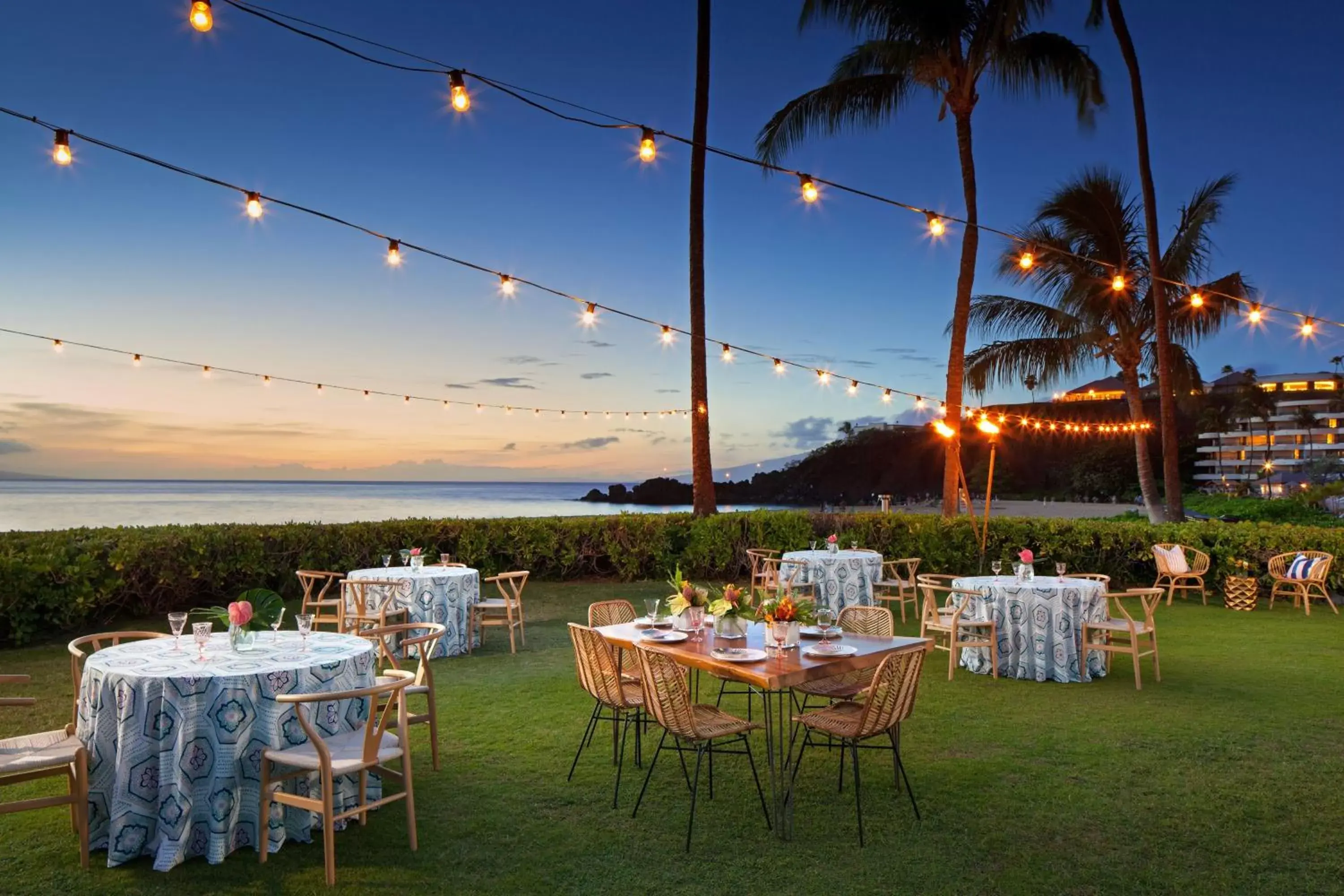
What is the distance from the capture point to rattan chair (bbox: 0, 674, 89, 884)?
331 centimetres

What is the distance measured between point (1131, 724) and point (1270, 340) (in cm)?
2173

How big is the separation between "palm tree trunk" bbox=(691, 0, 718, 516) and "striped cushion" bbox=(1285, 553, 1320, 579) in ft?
24.2

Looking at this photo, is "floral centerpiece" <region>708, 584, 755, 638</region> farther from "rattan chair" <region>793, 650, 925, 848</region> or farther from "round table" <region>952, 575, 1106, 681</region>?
"round table" <region>952, 575, 1106, 681</region>

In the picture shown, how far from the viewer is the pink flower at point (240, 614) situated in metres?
3.98

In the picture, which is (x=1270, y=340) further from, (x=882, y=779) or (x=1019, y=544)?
(x=882, y=779)

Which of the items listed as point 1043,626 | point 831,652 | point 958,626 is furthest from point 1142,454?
point 831,652

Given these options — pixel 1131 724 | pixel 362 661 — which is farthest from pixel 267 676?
pixel 1131 724

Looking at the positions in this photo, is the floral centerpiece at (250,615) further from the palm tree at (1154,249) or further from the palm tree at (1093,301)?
the palm tree at (1093,301)

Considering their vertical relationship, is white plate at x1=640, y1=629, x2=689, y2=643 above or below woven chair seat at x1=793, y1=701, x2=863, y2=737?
above

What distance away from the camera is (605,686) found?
4.55 meters

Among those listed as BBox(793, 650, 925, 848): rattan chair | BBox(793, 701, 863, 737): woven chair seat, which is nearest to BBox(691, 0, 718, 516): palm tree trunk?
BBox(793, 701, 863, 737): woven chair seat

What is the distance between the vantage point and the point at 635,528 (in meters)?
13.0

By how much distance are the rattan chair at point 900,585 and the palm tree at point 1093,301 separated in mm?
5456

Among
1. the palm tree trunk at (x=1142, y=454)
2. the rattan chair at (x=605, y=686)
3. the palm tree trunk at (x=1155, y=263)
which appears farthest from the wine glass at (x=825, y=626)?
the palm tree trunk at (x=1142, y=454)
